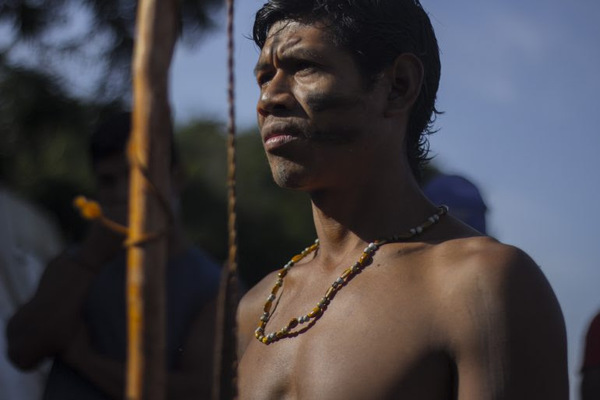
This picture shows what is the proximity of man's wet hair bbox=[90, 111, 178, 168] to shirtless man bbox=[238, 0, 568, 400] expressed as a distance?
3.76 ft

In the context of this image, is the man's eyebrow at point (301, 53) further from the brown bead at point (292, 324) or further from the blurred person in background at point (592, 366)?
the blurred person in background at point (592, 366)

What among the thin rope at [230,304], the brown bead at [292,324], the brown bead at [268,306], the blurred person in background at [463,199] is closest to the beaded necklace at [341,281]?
the brown bead at [292,324]

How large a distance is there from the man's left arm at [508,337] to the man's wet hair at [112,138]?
1.75 meters

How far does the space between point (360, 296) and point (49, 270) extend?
1.55m

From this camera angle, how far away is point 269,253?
19.5 metres

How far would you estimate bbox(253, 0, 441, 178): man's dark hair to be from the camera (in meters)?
2.33

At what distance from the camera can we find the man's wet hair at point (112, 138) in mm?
3607

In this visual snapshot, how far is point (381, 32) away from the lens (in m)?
2.37

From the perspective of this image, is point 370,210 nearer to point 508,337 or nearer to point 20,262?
point 508,337

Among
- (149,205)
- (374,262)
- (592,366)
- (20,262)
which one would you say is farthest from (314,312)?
(20,262)

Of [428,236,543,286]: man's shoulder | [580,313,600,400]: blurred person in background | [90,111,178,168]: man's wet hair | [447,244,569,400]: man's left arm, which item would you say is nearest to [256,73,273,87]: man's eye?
[428,236,543,286]: man's shoulder

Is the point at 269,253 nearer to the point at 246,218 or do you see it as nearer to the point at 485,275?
the point at 246,218

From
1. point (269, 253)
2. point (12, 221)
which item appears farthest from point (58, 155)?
point (269, 253)

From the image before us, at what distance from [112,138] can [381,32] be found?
1.49 meters
